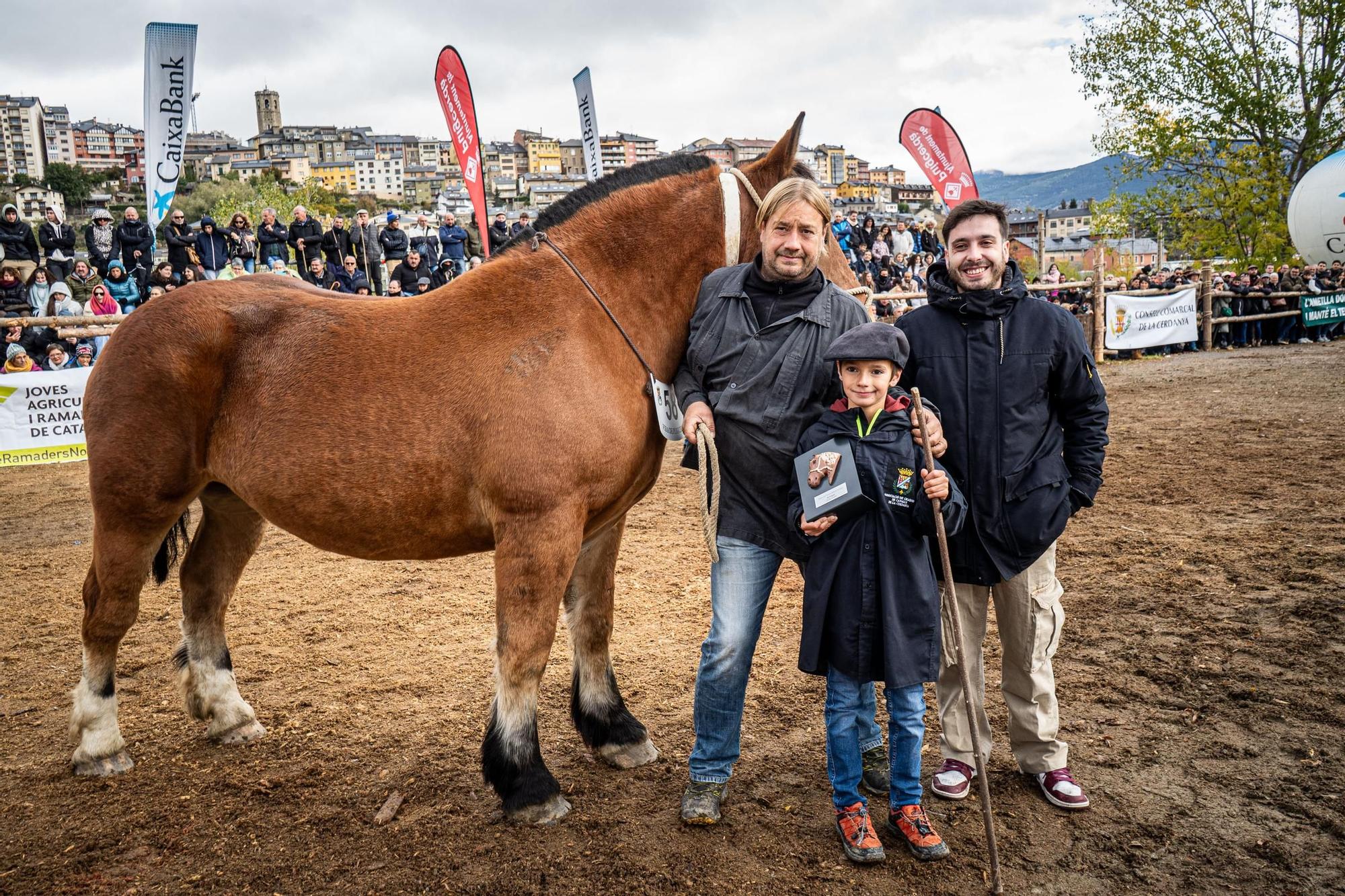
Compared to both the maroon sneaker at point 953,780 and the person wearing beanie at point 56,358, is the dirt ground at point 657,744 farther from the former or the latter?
the person wearing beanie at point 56,358

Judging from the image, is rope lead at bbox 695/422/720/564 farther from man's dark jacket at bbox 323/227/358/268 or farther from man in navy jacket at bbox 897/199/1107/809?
man's dark jacket at bbox 323/227/358/268

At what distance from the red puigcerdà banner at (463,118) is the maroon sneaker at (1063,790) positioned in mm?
8978

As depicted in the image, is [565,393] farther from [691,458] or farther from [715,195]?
[715,195]

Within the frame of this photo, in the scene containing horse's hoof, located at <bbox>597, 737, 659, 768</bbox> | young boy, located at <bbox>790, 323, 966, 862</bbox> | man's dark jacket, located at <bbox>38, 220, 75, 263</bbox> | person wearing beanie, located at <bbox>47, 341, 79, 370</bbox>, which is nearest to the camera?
young boy, located at <bbox>790, 323, 966, 862</bbox>

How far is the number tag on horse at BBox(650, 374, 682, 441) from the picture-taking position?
9.50ft

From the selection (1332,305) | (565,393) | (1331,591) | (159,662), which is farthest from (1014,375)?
(1332,305)

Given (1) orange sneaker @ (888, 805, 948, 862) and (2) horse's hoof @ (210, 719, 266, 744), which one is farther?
(2) horse's hoof @ (210, 719, 266, 744)

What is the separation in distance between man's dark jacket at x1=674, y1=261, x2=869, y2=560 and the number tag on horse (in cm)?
9

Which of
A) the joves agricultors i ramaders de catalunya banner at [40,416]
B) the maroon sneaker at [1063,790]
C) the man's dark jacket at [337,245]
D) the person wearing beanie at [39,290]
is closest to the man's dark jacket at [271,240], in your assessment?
the man's dark jacket at [337,245]

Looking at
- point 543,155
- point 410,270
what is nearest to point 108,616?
point 410,270

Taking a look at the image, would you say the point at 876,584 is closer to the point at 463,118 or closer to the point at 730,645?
the point at 730,645

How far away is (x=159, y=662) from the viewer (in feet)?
15.0

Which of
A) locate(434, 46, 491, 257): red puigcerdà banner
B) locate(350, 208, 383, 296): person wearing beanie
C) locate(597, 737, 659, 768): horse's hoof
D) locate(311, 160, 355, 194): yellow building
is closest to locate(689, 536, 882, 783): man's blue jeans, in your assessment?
locate(597, 737, 659, 768): horse's hoof

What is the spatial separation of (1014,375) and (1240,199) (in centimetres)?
3160
